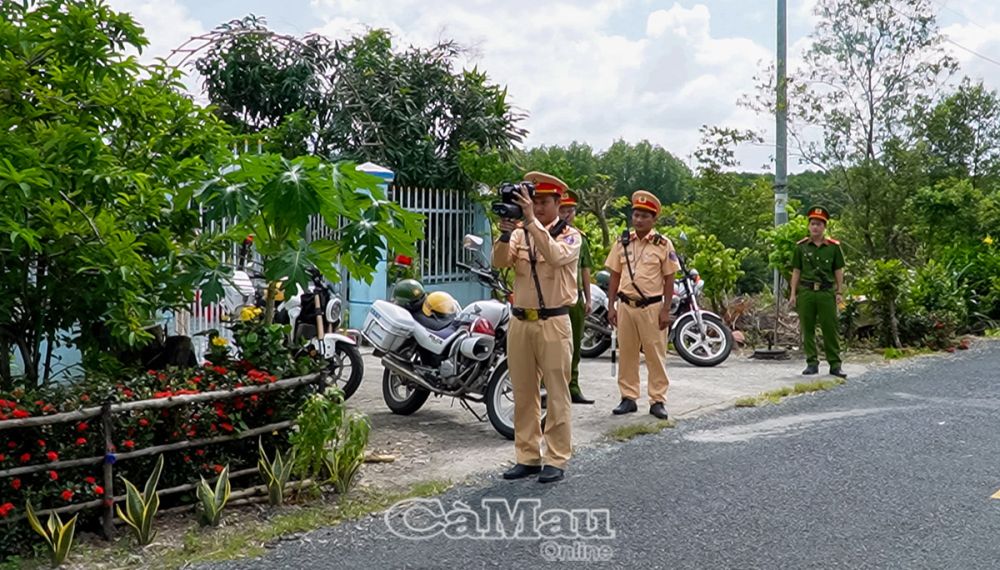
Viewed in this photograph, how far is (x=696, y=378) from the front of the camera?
33.2ft

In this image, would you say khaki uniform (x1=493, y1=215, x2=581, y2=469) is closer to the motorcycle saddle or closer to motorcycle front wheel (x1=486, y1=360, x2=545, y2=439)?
motorcycle front wheel (x1=486, y1=360, x2=545, y2=439)

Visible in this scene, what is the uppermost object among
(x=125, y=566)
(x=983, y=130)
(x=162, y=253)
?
(x=983, y=130)

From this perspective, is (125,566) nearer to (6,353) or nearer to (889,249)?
(6,353)

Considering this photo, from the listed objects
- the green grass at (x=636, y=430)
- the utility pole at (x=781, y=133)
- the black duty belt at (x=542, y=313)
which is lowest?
the green grass at (x=636, y=430)

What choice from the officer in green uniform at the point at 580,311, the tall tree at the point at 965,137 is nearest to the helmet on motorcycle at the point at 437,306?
→ the officer in green uniform at the point at 580,311

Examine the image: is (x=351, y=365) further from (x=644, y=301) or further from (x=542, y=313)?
(x=542, y=313)

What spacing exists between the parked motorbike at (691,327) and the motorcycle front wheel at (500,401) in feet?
12.7

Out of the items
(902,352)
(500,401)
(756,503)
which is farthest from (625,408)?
(902,352)

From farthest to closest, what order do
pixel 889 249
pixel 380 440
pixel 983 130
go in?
1. pixel 983 130
2. pixel 889 249
3. pixel 380 440

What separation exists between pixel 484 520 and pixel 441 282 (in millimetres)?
8555

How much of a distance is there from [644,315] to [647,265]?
0.41m

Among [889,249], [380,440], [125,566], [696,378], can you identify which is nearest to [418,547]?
[125,566]

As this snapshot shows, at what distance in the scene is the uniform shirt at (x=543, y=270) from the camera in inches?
239

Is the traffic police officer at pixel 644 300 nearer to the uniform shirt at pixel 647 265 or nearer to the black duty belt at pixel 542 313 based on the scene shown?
the uniform shirt at pixel 647 265
